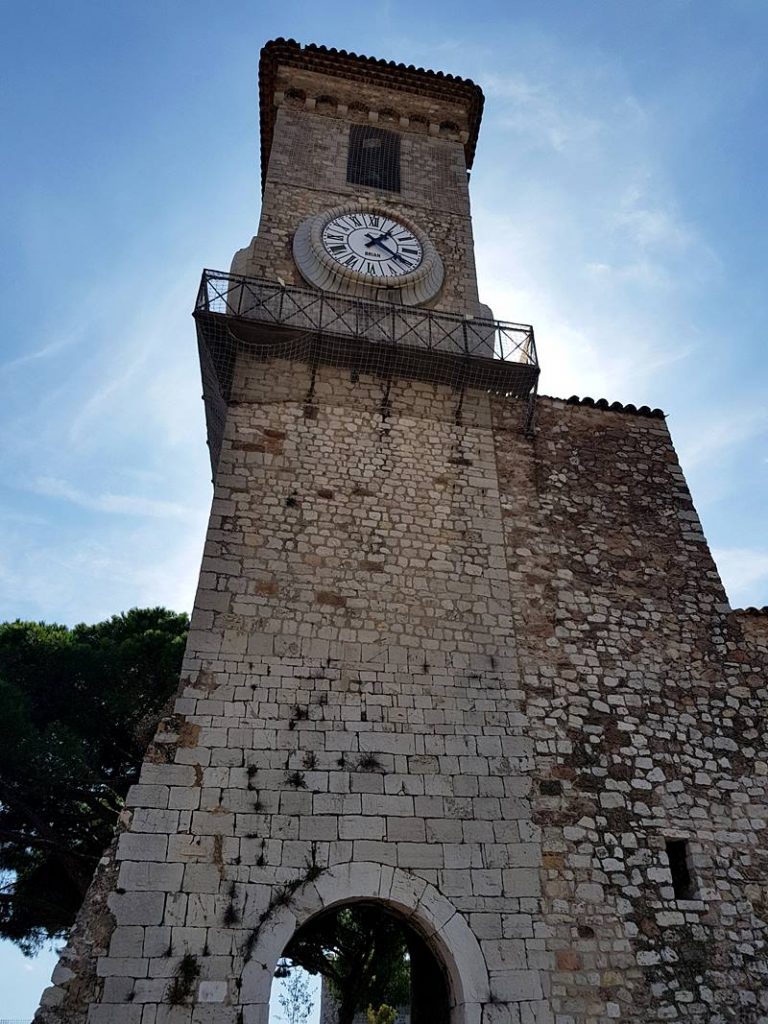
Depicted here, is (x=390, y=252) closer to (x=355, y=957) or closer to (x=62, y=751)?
(x=62, y=751)

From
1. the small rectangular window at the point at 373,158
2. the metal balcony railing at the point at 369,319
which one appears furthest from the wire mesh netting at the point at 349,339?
the small rectangular window at the point at 373,158

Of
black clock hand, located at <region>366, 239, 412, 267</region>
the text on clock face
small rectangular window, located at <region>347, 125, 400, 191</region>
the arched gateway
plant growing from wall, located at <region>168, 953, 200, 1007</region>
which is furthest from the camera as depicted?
small rectangular window, located at <region>347, 125, 400, 191</region>

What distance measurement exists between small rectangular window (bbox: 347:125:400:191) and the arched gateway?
10.9 meters

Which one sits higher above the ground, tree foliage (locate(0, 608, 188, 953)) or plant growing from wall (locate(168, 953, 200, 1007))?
tree foliage (locate(0, 608, 188, 953))

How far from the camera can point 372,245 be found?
11000 mm

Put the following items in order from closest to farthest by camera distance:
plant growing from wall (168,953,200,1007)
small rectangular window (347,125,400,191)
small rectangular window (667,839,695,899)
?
plant growing from wall (168,953,200,1007) → small rectangular window (667,839,695,899) → small rectangular window (347,125,400,191)

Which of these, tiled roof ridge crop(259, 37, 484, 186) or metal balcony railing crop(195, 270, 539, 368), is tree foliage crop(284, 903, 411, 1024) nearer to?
metal balcony railing crop(195, 270, 539, 368)

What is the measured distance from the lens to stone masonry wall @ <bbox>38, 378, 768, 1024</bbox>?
5785 millimetres

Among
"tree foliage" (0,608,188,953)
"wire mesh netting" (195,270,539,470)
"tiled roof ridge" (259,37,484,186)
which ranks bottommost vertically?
"tree foliage" (0,608,188,953)

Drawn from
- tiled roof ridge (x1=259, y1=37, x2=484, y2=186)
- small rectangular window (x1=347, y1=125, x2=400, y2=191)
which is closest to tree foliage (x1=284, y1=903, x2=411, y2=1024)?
small rectangular window (x1=347, y1=125, x2=400, y2=191)

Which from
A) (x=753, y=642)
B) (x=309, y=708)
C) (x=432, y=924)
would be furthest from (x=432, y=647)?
(x=753, y=642)

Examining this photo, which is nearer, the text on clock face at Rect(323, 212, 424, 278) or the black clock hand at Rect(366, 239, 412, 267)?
the text on clock face at Rect(323, 212, 424, 278)

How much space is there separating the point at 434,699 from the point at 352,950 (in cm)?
788

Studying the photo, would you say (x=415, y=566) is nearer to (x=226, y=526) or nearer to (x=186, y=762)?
(x=226, y=526)
